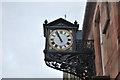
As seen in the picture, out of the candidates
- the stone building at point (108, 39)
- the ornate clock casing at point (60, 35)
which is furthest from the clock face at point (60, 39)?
the stone building at point (108, 39)

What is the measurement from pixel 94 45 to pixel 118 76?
3.81 meters

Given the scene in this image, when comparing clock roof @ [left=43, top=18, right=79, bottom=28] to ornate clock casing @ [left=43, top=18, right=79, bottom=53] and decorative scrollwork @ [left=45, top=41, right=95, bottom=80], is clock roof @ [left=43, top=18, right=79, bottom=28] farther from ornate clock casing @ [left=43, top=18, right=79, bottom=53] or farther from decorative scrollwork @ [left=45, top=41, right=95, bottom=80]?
decorative scrollwork @ [left=45, top=41, right=95, bottom=80]

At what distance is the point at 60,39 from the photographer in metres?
11.1

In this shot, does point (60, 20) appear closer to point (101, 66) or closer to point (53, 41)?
point (53, 41)

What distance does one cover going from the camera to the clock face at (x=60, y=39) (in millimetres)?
10859

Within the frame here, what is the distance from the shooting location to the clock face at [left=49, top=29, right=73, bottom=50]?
10.9 m

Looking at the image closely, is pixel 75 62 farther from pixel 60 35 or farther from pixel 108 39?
pixel 108 39

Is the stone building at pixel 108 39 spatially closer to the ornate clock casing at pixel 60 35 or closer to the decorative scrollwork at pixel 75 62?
the decorative scrollwork at pixel 75 62

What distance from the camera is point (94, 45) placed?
37.8 ft

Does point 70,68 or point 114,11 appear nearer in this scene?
point 114,11

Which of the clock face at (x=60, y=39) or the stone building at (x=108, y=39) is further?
the clock face at (x=60, y=39)

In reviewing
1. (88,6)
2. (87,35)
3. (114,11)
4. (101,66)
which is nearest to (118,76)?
(114,11)

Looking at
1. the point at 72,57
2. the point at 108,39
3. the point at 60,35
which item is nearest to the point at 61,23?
the point at 60,35

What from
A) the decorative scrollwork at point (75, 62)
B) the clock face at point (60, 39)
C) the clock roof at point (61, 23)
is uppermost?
the clock roof at point (61, 23)
